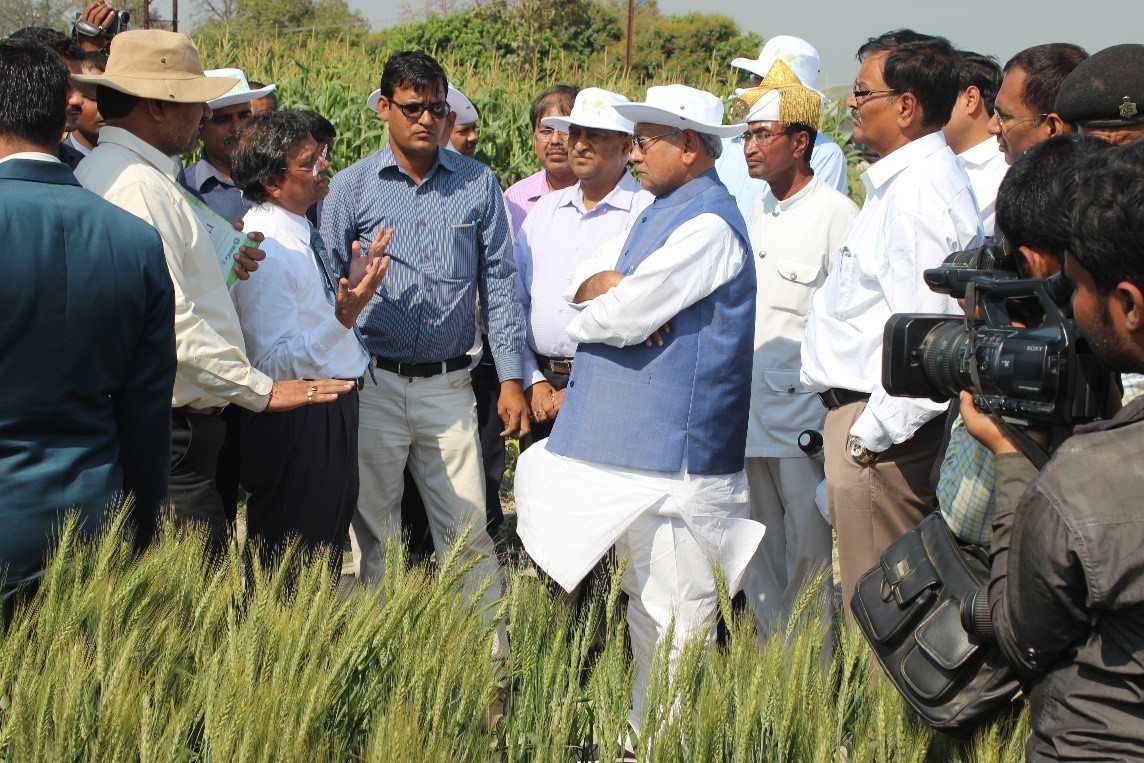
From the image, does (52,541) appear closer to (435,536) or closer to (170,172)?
(170,172)

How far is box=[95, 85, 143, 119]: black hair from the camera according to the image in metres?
3.78

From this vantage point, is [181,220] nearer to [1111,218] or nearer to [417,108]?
[417,108]

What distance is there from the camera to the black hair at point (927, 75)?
3.99 m

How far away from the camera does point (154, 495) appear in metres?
3.32

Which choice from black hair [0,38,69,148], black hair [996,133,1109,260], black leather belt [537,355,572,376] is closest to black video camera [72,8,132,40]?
black leather belt [537,355,572,376]

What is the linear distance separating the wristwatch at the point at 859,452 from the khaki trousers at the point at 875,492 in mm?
28

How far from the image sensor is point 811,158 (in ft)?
19.2

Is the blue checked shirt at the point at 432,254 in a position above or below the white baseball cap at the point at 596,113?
below

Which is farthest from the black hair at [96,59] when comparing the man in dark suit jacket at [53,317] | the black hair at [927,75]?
the black hair at [927,75]

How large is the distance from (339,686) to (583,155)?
3268 mm

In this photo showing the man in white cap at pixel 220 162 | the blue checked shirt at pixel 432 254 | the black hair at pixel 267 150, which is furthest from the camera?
the man in white cap at pixel 220 162

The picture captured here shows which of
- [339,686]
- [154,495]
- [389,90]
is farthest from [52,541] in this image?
[389,90]

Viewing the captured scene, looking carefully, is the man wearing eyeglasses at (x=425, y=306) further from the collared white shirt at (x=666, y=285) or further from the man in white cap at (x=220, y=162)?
the collared white shirt at (x=666, y=285)

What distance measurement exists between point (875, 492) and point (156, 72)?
8.53ft
